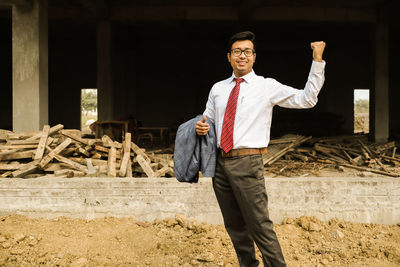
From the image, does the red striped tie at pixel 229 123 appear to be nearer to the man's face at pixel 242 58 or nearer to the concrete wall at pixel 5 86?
the man's face at pixel 242 58

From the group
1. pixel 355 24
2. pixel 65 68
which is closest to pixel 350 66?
pixel 355 24

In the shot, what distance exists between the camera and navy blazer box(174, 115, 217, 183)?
7.68ft

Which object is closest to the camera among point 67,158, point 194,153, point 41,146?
point 194,153

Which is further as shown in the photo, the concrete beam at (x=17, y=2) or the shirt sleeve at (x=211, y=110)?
the concrete beam at (x=17, y=2)

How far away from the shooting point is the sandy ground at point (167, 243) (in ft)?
10.2

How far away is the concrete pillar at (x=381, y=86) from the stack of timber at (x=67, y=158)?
9.96 meters

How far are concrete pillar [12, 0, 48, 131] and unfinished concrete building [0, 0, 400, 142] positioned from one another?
2489 mm

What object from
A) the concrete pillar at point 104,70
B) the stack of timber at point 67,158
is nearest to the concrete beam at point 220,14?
the concrete pillar at point 104,70

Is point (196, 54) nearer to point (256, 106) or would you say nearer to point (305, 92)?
point (256, 106)

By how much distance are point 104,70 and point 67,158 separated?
7429 mm

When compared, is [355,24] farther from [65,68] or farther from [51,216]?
[65,68]

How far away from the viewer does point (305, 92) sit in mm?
2051

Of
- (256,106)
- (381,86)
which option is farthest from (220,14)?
(256,106)

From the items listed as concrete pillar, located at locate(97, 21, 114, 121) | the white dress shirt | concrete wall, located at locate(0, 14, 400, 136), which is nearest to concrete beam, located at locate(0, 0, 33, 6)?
concrete pillar, located at locate(97, 21, 114, 121)
